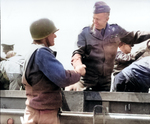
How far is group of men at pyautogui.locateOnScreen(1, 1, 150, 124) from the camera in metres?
2.26

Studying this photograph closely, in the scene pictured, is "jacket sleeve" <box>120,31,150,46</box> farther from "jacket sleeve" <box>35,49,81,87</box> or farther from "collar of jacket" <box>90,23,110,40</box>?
"jacket sleeve" <box>35,49,81,87</box>

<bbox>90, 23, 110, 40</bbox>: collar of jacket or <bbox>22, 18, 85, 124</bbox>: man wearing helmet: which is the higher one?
<bbox>90, 23, 110, 40</bbox>: collar of jacket

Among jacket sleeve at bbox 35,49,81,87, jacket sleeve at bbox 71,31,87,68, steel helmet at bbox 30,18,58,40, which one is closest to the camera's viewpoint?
jacket sleeve at bbox 35,49,81,87

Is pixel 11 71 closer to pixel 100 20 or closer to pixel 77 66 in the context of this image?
pixel 77 66

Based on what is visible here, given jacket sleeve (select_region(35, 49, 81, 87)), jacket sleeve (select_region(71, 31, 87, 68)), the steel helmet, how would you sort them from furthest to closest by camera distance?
jacket sleeve (select_region(71, 31, 87, 68)), the steel helmet, jacket sleeve (select_region(35, 49, 81, 87))

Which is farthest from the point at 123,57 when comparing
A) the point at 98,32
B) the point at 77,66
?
the point at 77,66

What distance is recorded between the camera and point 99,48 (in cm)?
246

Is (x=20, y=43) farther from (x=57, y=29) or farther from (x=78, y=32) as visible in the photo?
(x=78, y=32)

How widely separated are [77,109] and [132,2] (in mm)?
1262

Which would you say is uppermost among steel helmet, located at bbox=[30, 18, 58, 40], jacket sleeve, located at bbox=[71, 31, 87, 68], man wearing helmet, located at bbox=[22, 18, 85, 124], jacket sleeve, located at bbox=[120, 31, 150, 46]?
steel helmet, located at bbox=[30, 18, 58, 40]

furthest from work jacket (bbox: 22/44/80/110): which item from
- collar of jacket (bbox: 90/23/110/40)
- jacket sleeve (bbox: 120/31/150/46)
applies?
jacket sleeve (bbox: 120/31/150/46)

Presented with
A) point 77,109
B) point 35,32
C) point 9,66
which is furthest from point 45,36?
point 77,109

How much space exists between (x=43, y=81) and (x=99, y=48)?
69cm

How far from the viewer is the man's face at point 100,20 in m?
2.44
